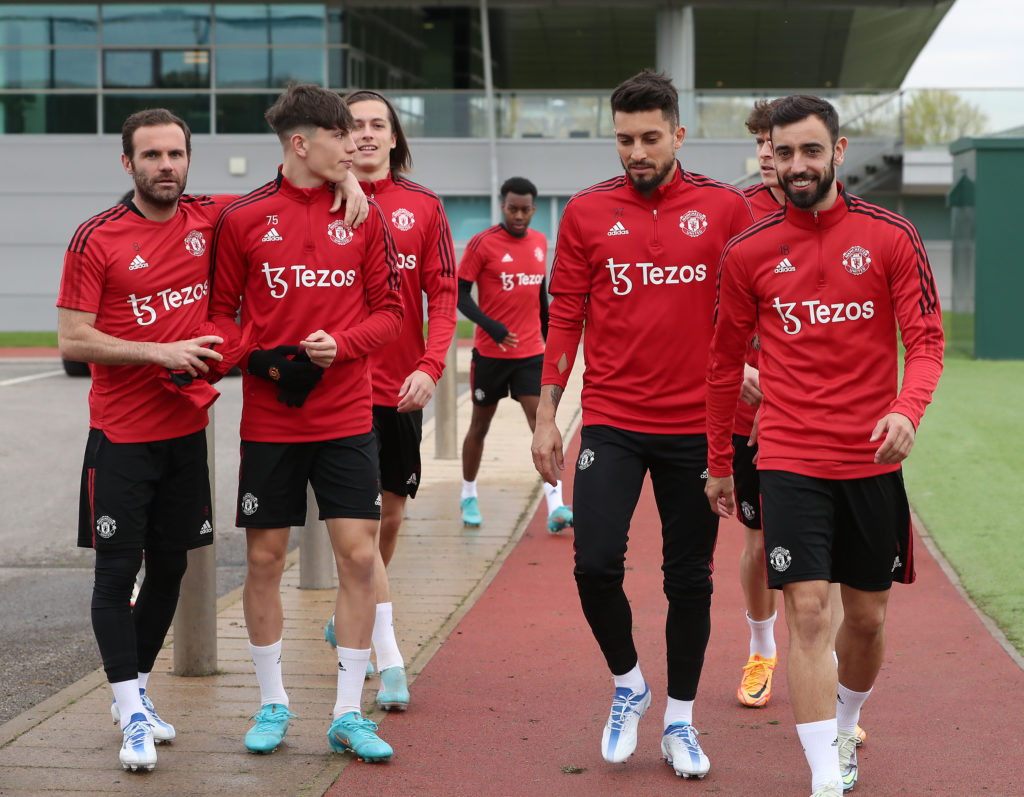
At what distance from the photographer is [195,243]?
15.4 feet

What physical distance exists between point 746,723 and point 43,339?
29.0 metres

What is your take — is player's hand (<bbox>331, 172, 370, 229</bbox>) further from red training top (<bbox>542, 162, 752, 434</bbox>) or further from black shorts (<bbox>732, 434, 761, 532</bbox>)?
black shorts (<bbox>732, 434, 761, 532</bbox>)

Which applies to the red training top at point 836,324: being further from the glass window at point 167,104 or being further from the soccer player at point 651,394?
the glass window at point 167,104

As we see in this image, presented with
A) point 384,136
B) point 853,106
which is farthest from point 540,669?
point 853,106

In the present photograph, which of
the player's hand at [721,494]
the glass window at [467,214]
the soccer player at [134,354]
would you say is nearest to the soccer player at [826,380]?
the player's hand at [721,494]

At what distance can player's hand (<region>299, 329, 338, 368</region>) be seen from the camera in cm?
451

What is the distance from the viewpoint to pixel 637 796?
4312 mm

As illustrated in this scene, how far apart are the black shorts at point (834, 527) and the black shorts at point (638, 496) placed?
0.42 meters

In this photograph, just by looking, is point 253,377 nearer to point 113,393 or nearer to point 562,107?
point 113,393

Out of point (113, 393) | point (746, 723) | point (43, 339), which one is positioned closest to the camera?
point (113, 393)

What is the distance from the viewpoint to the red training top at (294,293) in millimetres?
4672

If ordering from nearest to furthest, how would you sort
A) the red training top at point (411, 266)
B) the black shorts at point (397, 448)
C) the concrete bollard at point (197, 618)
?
the concrete bollard at point (197, 618) < the red training top at point (411, 266) < the black shorts at point (397, 448)

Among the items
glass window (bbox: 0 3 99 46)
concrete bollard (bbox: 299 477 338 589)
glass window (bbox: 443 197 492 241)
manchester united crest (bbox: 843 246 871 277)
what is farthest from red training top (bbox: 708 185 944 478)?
glass window (bbox: 0 3 99 46)

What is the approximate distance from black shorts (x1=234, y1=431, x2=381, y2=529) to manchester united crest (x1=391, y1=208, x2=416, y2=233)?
50.3 inches
